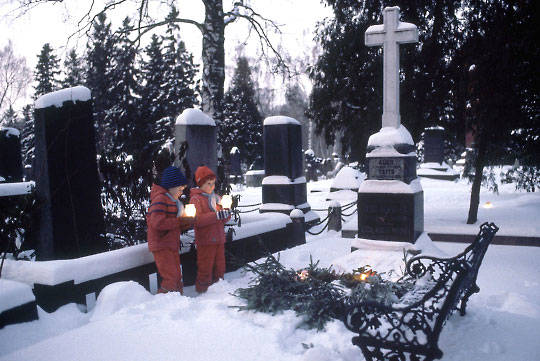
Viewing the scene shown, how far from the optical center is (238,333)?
316 centimetres

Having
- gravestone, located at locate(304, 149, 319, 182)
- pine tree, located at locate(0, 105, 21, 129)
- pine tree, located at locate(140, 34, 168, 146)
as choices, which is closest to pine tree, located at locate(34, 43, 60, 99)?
pine tree, located at locate(0, 105, 21, 129)

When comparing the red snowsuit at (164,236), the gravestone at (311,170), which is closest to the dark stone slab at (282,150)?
the red snowsuit at (164,236)

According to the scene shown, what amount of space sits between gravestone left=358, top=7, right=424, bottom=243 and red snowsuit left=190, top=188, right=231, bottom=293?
2407 mm

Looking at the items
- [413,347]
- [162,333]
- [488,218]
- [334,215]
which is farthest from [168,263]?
[488,218]

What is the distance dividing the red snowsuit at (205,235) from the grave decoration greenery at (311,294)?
3.59ft

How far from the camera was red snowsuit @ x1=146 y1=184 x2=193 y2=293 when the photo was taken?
14.4 ft

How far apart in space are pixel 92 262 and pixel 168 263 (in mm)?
772

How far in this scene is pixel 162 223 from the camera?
14.4ft

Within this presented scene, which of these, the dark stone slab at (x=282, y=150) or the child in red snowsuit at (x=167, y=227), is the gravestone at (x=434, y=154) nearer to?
the dark stone slab at (x=282, y=150)

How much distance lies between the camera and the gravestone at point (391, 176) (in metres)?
6.04

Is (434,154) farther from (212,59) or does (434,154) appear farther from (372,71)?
(212,59)

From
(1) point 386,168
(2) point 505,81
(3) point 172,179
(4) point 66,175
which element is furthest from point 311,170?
(4) point 66,175

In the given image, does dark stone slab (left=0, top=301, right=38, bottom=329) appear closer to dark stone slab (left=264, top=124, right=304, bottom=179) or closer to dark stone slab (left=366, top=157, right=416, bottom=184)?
dark stone slab (left=366, top=157, right=416, bottom=184)

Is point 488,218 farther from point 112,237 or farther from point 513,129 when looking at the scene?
point 112,237
